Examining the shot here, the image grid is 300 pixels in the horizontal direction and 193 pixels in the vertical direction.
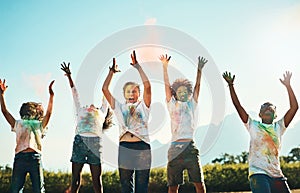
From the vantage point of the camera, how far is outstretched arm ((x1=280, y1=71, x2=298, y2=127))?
6.41 m

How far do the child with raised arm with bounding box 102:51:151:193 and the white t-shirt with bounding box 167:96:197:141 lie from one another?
0.41 metres

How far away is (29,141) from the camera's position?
272 inches

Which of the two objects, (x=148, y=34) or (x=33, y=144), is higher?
(x=148, y=34)

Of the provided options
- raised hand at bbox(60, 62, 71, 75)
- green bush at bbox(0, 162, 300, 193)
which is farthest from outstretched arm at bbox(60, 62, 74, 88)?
green bush at bbox(0, 162, 300, 193)

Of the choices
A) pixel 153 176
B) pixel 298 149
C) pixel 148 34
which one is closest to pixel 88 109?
pixel 148 34

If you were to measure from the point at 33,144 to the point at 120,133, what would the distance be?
145cm

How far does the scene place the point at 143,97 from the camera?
6707 mm

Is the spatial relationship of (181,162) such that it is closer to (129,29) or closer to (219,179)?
(129,29)

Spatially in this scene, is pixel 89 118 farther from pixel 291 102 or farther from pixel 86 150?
pixel 291 102

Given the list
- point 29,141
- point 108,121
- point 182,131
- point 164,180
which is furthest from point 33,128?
point 164,180

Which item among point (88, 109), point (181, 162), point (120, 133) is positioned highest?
point (88, 109)

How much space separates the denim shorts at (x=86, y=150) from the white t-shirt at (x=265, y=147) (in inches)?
95.6

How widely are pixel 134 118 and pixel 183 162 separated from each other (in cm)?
100

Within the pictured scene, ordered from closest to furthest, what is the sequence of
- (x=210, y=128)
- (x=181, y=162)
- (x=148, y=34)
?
(x=181, y=162), (x=210, y=128), (x=148, y=34)
